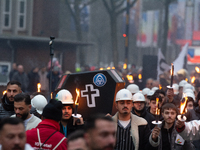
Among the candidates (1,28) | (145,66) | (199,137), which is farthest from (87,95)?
(1,28)

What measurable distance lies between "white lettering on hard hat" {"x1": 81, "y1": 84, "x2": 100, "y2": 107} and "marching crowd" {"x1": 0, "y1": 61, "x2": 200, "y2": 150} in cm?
52

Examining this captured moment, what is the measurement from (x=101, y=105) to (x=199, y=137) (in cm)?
203

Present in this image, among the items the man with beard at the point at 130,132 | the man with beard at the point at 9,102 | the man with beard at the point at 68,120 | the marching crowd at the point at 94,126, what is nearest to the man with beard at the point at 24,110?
the marching crowd at the point at 94,126

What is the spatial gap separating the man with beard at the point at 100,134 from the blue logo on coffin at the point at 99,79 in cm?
393

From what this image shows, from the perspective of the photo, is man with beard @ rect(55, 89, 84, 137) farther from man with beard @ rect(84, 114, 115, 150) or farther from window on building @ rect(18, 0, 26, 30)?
window on building @ rect(18, 0, 26, 30)

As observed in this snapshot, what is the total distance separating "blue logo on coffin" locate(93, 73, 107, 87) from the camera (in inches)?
296

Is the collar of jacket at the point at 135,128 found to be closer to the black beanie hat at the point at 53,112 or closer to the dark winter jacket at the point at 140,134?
the dark winter jacket at the point at 140,134

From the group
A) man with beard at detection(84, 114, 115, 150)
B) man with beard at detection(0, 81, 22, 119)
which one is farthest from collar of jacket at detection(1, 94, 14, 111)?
man with beard at detection(84, 114, 115, 150)

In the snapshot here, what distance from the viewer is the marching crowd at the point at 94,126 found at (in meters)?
3.61

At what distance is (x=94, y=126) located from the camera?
3.46 meters

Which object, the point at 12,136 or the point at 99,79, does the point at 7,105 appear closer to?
the point at 99,79

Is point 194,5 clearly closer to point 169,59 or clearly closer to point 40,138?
point 169,59

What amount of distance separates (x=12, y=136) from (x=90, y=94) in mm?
3581

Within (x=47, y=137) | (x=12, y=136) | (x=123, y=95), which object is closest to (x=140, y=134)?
(x=123, y=95)
